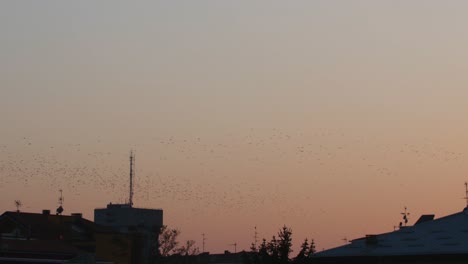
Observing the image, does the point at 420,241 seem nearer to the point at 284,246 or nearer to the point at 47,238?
the point at 284,246

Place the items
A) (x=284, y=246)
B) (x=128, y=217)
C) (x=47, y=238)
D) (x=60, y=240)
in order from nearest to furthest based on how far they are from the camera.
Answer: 1. (x=284, y=246)
2. (x=60, y=240)
3. (x=47, y=238)
4. (x=128, y=217)

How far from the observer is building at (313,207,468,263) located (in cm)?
6397

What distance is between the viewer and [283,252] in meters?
56.7

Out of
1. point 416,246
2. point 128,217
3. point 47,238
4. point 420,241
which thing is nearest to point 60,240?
point 47,238

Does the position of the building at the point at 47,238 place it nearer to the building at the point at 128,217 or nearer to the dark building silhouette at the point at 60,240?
the dark building silhouette at the point at 60,240

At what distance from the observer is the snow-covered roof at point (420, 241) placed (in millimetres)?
64938

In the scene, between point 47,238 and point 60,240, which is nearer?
point 60,240

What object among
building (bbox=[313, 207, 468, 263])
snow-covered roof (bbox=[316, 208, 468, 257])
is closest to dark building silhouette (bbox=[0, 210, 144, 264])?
snow-covered roof (bbox=[316, 208, 468, 257])

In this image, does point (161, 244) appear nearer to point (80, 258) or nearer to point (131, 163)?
point (131, 163)

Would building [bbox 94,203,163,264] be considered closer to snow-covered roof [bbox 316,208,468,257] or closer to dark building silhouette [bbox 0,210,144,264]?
dark building silhouette [bbox 0,210,144,264]

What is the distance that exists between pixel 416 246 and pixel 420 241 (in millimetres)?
1541

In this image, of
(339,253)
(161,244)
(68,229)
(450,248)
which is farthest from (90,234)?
(450,248)

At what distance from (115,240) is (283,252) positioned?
68090mm

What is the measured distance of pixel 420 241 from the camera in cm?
6775
